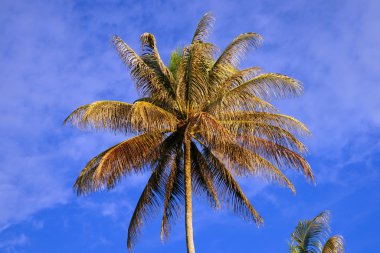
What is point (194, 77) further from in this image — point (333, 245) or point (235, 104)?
point (333, 245)

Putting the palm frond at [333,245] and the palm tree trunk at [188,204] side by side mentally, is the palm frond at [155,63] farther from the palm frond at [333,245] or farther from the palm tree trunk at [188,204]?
the palm frond at [333,245]

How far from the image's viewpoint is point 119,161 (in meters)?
19.1

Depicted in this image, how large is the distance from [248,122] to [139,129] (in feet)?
11.5

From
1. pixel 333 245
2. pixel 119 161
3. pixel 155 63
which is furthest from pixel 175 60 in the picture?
pixel 333 245

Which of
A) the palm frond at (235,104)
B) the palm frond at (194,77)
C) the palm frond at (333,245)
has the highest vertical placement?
the palm frond at (194,77)

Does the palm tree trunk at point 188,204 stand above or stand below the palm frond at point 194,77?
below

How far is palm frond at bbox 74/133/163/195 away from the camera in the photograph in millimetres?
18766

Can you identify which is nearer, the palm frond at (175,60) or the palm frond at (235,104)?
the palm frond at (235,104)

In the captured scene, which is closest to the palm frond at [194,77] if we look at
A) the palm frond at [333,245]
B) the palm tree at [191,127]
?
the palm tree at [191,127]

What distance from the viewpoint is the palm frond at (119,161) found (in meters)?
18.8

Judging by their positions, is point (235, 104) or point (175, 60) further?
point (175, 60)

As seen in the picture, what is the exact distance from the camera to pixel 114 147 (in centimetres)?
1917

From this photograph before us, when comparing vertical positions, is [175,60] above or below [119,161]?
above

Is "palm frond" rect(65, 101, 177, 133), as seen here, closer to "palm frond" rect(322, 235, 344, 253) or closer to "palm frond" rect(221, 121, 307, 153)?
"palm frond" rect(221, 121, 307, 153)
